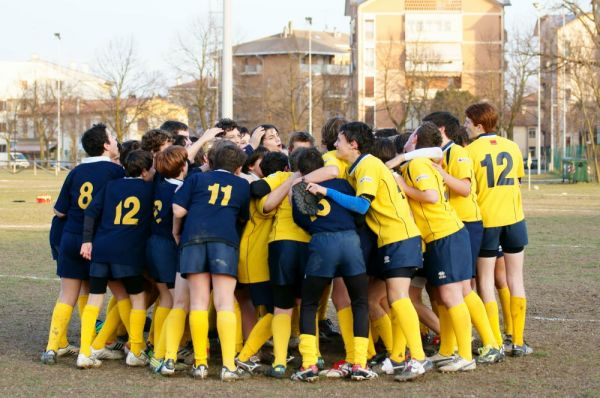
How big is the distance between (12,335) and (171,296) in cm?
207

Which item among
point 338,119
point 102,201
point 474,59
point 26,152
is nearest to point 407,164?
point 338,119

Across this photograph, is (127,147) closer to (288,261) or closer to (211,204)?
(211,204)

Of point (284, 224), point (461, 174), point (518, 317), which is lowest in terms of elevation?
point (518, 317)

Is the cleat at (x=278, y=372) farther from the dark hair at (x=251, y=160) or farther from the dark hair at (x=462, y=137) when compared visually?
the dark hair at (x=462, y=137)

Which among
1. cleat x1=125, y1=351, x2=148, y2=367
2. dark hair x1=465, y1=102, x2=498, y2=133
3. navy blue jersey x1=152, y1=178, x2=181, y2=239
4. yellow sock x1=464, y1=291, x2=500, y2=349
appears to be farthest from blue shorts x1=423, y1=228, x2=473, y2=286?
cleat x1=125, y1=351, x2=148, y2=367

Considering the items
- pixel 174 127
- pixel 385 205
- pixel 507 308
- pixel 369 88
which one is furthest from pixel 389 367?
pixel 369 88

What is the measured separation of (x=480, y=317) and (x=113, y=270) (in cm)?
316

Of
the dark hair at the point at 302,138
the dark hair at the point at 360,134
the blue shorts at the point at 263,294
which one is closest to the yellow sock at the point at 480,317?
the dark hair at the point at 360,134

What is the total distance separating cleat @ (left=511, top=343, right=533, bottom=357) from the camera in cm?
830

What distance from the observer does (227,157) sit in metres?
7.70

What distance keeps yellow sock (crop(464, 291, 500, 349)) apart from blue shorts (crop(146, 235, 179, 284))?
98.8 inches

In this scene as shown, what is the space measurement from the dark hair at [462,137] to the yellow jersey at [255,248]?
1942 mm

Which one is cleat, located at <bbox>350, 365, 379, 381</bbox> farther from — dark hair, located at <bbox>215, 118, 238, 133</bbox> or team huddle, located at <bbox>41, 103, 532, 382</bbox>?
dark hair, located at <bbox>215, 118, 238, 133</bbox>

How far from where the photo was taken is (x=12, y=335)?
9266 mm
